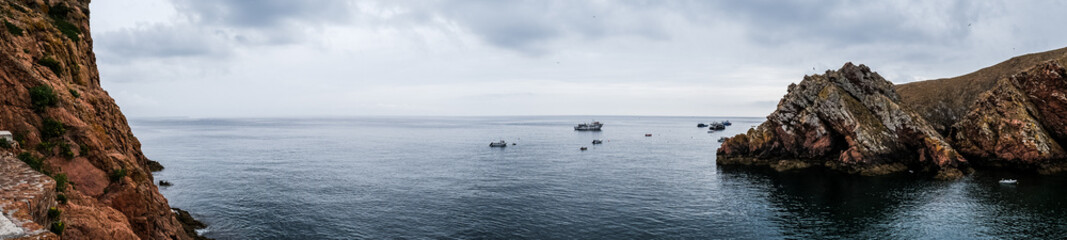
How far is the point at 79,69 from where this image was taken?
125 ft

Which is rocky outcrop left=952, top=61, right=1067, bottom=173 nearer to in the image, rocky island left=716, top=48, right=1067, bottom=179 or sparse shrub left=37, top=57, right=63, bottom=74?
rocky island left=716, top=48, right=1067, bottom=179

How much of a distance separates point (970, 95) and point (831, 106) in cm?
5288

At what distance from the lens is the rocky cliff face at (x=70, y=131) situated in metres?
26.7

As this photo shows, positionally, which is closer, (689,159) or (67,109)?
(67,109)

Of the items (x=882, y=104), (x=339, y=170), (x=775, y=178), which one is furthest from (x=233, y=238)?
(x=882, y=104)

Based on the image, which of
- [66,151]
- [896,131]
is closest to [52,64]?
[66,151]

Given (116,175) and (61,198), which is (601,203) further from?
(61,198)

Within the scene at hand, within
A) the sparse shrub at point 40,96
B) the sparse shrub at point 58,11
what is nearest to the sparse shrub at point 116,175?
the sparse shrub at point 40,96

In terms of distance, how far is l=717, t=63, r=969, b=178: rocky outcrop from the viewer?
90000 millimetres

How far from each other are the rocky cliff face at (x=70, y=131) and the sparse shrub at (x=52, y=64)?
5cm

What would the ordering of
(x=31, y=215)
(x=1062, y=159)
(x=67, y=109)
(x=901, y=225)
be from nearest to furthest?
1. (x=31, y=215)
2. (x=67, y=109)
3. (x=901, y=225)
4. (x=1062, y=159)

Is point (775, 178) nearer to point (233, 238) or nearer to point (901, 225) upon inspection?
point (901, 225)

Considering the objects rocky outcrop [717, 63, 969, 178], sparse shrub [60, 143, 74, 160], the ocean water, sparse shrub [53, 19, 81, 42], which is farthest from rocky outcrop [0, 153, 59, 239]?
rocky outcrop [717, 63, 969, 178]

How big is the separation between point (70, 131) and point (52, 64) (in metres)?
7.75
